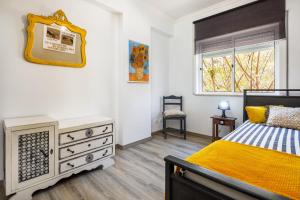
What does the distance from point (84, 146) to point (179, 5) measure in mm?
3117

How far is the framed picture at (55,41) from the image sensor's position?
73.2 inches

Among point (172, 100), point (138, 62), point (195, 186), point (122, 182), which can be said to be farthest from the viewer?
point (172, 100)

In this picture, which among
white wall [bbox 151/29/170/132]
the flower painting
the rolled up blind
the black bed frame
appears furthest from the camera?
white wall [bbox 151/29/170/132]

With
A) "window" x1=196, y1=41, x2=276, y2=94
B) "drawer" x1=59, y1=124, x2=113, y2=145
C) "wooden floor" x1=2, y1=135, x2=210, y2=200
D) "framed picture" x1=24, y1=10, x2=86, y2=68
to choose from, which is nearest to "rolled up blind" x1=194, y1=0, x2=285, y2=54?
"window" x1=196, y1=41, x2=276, y2=94

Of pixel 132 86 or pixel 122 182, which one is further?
pixel 132 86

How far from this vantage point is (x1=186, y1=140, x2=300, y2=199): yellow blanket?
819 millimetres

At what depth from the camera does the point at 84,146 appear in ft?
6.31

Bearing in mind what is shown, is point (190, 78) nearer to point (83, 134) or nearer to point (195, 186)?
point (83, 134)

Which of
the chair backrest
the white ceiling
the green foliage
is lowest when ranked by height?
the chair backrest

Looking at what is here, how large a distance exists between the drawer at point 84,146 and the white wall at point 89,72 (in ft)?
1.86

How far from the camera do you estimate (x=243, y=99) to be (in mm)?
2816

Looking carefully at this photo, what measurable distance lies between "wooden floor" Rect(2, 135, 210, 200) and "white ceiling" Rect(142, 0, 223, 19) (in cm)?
283

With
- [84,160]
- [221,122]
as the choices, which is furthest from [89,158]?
[221,122]

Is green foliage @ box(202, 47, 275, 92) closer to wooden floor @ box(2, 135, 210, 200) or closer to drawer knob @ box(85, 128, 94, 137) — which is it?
wooden floor @ box(2, 135, 210, 200)
